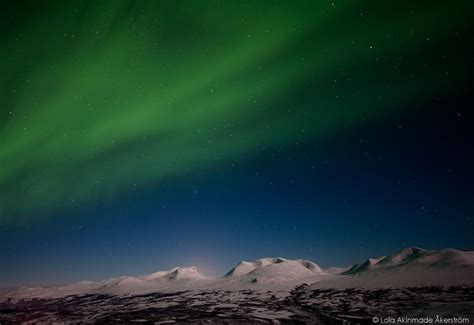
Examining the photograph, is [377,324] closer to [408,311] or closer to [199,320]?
Result: [408,311]

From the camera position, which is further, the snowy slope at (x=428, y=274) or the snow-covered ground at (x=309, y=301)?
the snowy slope at (x=428, y=274)

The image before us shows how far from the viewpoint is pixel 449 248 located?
6403 inches

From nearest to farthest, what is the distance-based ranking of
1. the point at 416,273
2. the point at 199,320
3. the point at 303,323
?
the point at 303,323, the point at 199,320, the point at 416,273

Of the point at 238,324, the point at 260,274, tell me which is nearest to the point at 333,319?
the point at 238,324

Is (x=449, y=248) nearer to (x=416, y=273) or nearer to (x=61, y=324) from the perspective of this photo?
(x=416, y=273)

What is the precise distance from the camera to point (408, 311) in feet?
178

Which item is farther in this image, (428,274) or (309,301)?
(428,274)

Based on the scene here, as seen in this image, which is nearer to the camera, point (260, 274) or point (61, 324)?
point (61, 324)

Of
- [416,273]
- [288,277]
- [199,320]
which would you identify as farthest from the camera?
[288,277]

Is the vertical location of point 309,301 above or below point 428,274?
above

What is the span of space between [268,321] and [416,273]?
10594 centimetres

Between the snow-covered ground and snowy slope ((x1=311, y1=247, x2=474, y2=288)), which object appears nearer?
the snow-covered ground

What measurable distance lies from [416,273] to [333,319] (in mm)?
100771

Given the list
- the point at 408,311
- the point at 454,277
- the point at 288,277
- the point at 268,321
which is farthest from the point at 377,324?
the point at 288,277
